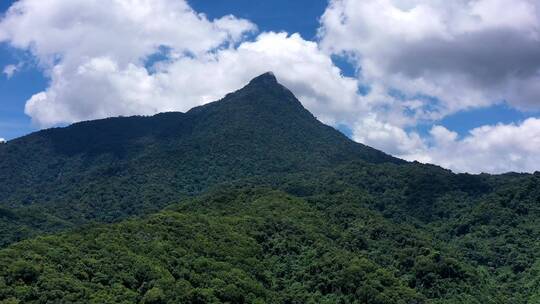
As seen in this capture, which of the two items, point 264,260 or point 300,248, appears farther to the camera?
point 300,248

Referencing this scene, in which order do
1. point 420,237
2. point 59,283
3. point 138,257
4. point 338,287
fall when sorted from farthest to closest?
point 420,237 → point 338,287 → point 138,257 → point 59,283

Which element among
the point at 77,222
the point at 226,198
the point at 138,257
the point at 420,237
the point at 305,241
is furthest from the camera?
the point at 77,222

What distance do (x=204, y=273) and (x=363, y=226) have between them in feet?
156

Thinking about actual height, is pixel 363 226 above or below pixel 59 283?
above

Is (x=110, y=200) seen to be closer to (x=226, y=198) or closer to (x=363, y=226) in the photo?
(x=226, y=198)

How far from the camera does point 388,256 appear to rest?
113125 millimetres

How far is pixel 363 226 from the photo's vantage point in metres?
124

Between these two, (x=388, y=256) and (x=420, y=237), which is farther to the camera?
(x=420, y=237)

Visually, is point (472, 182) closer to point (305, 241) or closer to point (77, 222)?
point (305, 241)

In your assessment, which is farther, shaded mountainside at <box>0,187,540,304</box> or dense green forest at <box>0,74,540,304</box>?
dense green forest at <box>0,74,540,304</box>

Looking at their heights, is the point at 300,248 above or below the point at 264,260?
above

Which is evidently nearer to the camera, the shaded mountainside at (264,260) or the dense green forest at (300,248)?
the shaded mountainside at (264,260)

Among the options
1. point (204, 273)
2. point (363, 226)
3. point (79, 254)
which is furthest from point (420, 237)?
point (79, 254)

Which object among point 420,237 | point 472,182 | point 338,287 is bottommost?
point 338,287
